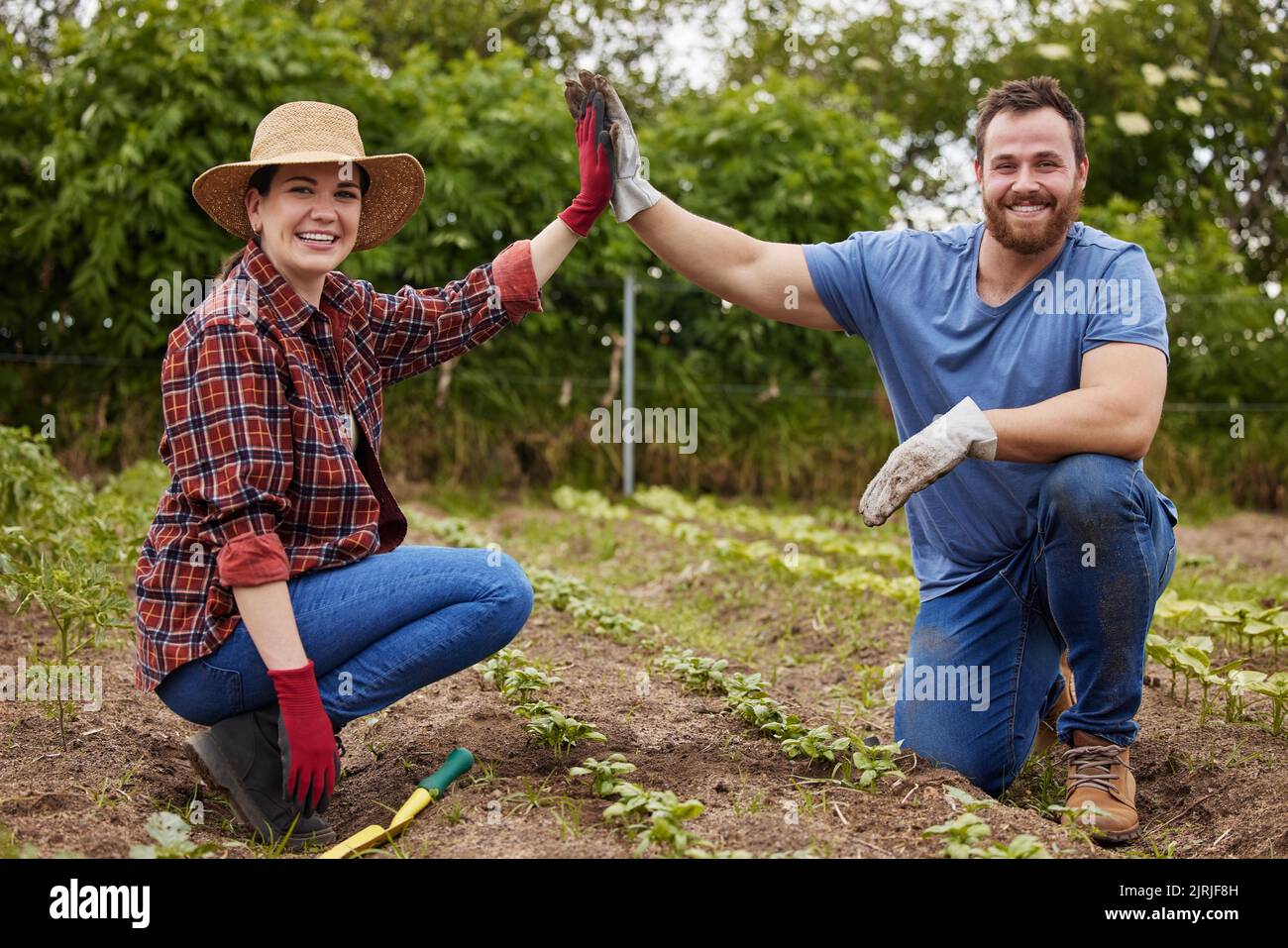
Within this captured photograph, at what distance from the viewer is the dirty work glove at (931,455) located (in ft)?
8.23

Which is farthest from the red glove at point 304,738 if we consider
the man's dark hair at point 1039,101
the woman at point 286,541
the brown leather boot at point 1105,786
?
the man's dark hair at point 1039,101

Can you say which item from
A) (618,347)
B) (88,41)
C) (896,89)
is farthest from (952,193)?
(88,41)

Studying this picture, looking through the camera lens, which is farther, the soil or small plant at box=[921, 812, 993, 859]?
the soil

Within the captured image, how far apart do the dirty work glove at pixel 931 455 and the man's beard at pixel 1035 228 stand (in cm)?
47

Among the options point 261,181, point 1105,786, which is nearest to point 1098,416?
point 1105,786

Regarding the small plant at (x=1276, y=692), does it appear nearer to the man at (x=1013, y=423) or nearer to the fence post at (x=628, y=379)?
the man at (x=1013, y=423)

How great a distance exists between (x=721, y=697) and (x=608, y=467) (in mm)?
4274

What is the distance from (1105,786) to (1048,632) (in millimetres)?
435

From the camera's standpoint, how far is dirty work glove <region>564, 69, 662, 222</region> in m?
2.92

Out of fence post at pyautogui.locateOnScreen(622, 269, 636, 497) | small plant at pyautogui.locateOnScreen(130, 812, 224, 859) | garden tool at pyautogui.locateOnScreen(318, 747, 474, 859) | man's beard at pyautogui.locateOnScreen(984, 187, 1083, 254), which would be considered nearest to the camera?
small plant at pyautogui.locateOnScreen(130, 812, 224, 859)

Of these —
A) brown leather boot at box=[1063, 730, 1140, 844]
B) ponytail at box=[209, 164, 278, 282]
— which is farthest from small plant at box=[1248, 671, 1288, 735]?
ponytail at box=[209, 164, 278, 282]

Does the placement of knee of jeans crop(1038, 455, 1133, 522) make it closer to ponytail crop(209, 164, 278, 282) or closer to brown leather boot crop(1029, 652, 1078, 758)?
brown leather boot crop(1029, 652, 1078, 758)

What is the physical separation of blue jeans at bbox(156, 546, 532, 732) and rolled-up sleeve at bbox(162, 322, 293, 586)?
162mm

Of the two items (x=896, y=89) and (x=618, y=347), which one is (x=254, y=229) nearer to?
(x=618, y=347)
